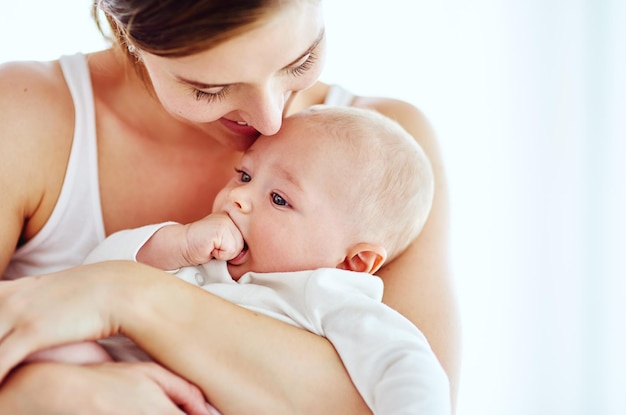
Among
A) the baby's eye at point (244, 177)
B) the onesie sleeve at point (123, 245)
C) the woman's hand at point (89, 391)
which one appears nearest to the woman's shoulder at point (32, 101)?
the onesie sleeve at point (123, 245)

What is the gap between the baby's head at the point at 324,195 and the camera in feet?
5.16

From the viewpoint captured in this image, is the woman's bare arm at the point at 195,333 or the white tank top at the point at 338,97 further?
the white tank top at the point at 338,97

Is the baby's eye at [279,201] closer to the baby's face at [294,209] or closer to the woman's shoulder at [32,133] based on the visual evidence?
the baby's face at [294,209]

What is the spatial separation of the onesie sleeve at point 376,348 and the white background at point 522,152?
122cm

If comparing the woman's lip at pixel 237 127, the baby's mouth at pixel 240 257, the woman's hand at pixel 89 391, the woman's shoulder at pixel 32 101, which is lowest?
the woman's hand at pixel 89 391

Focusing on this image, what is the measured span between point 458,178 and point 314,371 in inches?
58.2

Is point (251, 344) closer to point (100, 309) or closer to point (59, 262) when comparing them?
point (100, 309)

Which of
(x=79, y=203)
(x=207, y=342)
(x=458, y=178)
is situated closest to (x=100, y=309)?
(x=207, y=342)

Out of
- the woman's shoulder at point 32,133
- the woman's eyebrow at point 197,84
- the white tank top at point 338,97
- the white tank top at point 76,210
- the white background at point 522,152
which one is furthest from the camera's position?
the white background at point 522,152

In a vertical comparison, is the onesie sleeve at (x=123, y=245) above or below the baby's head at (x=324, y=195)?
below

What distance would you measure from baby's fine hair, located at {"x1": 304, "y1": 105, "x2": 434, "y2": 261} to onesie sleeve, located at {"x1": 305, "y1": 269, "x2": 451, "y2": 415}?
159mm

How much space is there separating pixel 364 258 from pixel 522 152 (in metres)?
1.24

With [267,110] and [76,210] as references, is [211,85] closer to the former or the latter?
[267,110]

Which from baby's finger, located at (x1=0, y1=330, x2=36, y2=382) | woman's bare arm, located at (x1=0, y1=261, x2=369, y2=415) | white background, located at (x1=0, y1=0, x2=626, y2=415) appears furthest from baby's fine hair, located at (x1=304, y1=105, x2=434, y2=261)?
white background, located at (x1=0, y1=0, x2=626, y2=415)
